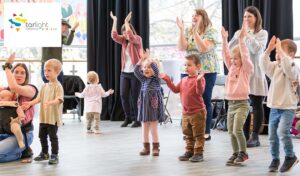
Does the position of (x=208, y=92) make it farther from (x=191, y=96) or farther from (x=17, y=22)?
(x=17, y=22)

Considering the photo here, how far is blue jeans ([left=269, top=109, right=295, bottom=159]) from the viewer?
347cm

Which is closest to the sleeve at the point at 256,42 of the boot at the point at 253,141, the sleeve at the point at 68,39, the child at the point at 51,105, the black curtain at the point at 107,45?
the boot at the point at 253,141

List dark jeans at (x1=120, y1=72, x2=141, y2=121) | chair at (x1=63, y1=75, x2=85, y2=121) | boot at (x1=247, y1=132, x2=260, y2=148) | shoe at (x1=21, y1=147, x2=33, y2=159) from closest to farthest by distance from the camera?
shoe at (x1=21, y1=147, x2=33, y2=159) → boot at (x1=247, y1=132, x2=260, y2=148) → dark jeans at (x1=120, y1=72, x2=141, y2=121) → chair at (x1=63, y1=75, x2=85, y2=121)

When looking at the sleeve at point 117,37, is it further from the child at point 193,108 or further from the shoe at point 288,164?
the shoe at point 288,164

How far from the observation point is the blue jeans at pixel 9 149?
4.03 metres

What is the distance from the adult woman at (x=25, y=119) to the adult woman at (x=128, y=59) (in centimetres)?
252

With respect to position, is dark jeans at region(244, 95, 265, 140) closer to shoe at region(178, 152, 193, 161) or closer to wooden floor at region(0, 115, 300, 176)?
wooden floor at region(0, 115, 300, 176)

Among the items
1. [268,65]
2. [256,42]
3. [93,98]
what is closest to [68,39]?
[93,98]

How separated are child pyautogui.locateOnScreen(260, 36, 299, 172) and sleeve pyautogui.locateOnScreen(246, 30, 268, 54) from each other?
3.69 ft

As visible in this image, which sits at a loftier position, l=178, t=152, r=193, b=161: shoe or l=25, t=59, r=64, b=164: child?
l=25, t=59, r=64, b=164: child

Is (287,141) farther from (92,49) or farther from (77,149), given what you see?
(92,49)

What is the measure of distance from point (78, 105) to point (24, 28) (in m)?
1.51

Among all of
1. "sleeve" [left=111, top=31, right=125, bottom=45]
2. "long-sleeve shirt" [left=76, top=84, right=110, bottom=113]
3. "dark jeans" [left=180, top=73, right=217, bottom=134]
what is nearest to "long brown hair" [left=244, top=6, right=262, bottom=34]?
"dark jeans" [left=180, top=73, right=217, bottom=134]

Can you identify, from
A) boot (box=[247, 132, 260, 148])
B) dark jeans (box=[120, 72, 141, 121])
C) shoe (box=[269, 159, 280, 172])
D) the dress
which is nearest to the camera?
shoe (box=[269, 159, 280, 172])
